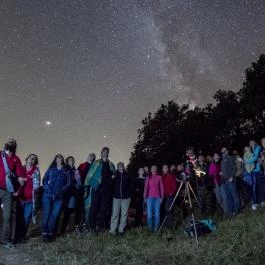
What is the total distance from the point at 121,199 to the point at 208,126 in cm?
2442

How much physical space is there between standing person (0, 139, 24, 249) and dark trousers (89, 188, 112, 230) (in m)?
2.75

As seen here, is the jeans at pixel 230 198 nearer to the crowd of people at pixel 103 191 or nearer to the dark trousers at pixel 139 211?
the crowd of people at pixel 103 191

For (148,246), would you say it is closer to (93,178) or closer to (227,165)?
(93,178)

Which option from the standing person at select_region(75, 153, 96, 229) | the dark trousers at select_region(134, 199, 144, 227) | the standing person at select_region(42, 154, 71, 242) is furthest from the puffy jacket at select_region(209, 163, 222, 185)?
the standing person at select_region(42, 154, 71, 242)

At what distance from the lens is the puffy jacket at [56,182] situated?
9.73 metres

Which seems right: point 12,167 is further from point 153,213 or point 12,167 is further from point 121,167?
point 153,213

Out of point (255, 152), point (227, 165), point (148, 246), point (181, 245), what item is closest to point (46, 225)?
point (148, 246)

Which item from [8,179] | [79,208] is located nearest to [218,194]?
[79,208]

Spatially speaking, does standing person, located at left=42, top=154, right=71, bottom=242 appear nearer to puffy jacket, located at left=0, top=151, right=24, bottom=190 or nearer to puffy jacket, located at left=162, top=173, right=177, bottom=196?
puffy jacket, located at left=0, top=151, right=24, bottom=190

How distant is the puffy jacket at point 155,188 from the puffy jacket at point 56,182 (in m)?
3.02

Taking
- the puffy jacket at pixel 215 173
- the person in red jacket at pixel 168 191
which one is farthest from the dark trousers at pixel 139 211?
the puffy jacket at pixel 215 173

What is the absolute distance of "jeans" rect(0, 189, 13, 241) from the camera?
8.15 m

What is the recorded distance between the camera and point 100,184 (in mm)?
10945

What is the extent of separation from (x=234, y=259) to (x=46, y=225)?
4.87 metres
